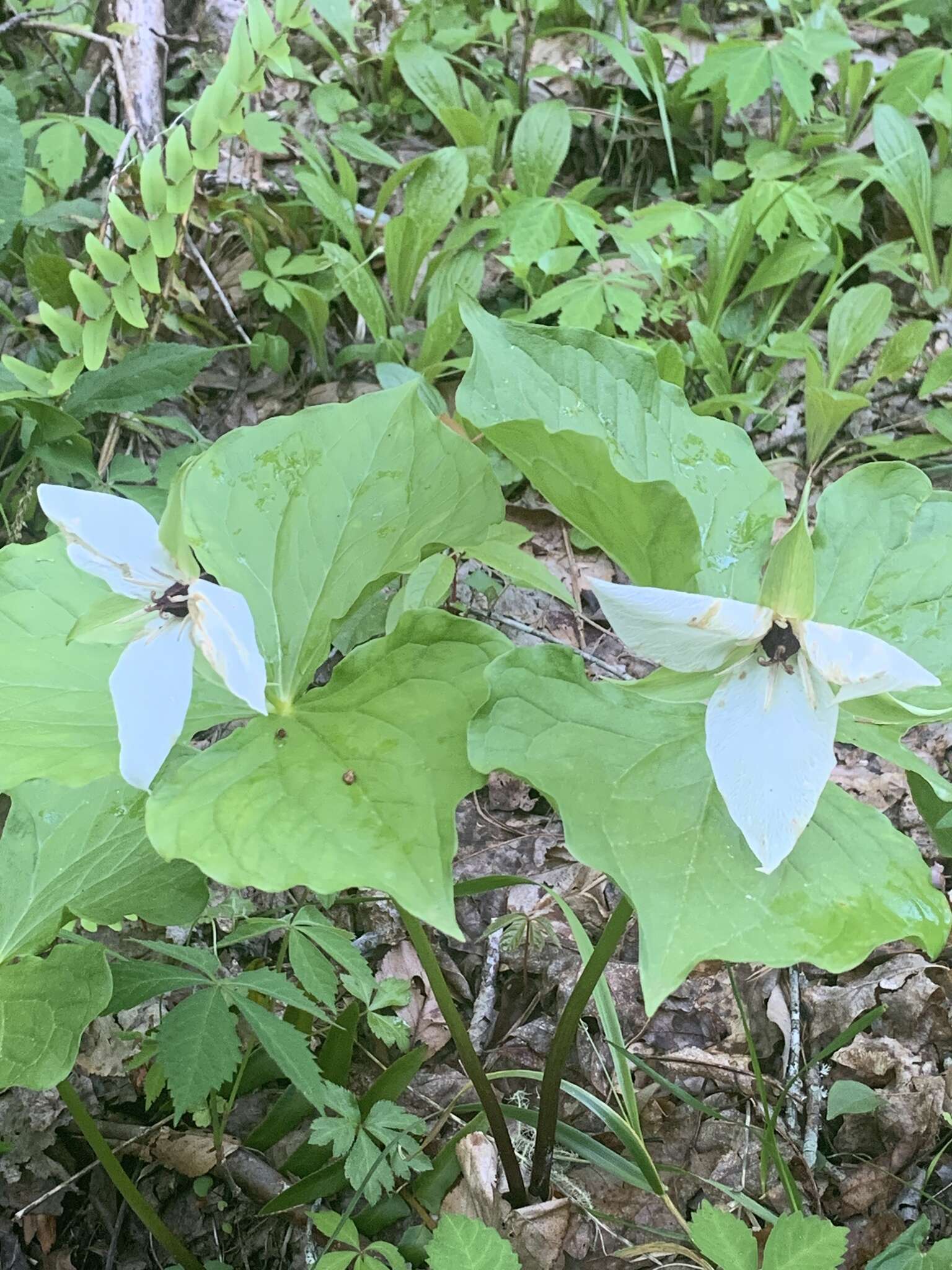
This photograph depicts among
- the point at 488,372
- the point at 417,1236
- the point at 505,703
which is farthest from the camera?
the point at 417,1236

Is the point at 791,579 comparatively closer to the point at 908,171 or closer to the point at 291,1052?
the point at 291,1052

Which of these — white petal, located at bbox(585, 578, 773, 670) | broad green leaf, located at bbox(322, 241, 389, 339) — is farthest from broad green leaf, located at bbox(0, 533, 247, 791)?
broad green leaf, located at bbox(322, 241, 389, 339)

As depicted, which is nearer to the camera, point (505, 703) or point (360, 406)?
point (505, 703)

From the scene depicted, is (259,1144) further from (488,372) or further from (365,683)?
(488,372)

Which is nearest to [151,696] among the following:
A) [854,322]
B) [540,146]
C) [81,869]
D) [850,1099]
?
[81,869]

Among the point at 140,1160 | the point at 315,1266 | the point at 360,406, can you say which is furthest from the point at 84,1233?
the point at 360,406

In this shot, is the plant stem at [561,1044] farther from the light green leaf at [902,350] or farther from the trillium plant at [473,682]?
the light green leaf at [902,350]

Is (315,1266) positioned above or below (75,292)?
below
